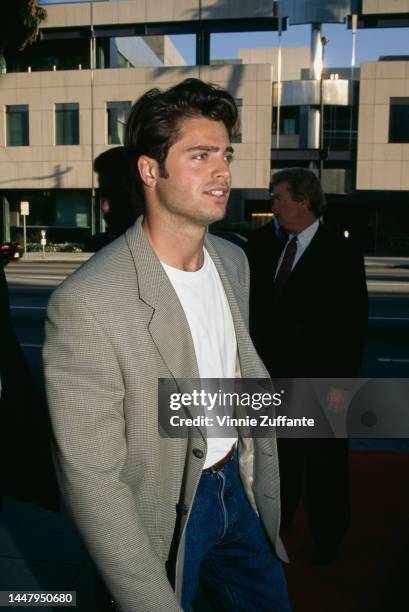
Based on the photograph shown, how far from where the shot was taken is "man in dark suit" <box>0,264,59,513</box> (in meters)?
2.00

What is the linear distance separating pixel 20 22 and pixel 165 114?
119ft

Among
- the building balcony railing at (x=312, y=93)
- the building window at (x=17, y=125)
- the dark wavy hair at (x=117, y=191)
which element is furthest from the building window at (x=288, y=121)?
the dark wavy hair at (x=117, y=191)

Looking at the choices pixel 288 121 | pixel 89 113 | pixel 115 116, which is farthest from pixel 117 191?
pixel 288 121

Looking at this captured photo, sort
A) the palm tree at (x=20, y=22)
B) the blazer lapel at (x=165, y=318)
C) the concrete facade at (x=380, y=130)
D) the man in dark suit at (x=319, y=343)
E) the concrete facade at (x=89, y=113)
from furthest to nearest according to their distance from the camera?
1. the concrete facade at (x=89, y=113)
2. the palm tree at (x=20, y=22)
3. the concrete facade at (x=380, y=130)
4. the man in dark suit at (x=319, y=343)
5. the blazer lapel at (x=165, y=318)

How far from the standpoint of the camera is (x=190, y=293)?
6.60 ft

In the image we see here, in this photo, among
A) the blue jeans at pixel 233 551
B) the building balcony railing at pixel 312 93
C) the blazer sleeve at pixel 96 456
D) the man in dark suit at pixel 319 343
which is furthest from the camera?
the building balcony railing at pixel 312 93

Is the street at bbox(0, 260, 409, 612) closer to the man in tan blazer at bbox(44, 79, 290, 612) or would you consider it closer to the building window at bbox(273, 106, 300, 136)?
the man in tan blazer at bbox(44, 79, 290, 612)

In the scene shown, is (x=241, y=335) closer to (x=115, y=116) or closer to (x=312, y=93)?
(x=115, y=116)

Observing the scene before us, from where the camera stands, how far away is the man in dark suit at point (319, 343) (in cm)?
349

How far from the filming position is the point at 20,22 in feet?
111

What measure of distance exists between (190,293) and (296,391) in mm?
1628

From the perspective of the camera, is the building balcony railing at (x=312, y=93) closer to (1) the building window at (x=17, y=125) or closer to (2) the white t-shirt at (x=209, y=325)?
(1) the building window at (x=17, y=125)

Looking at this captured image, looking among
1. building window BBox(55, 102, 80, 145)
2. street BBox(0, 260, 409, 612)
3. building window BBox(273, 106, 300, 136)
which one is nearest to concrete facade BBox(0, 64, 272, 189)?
building window BBox(55, 102, 80, 145)

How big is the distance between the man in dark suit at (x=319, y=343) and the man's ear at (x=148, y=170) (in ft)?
4.92
